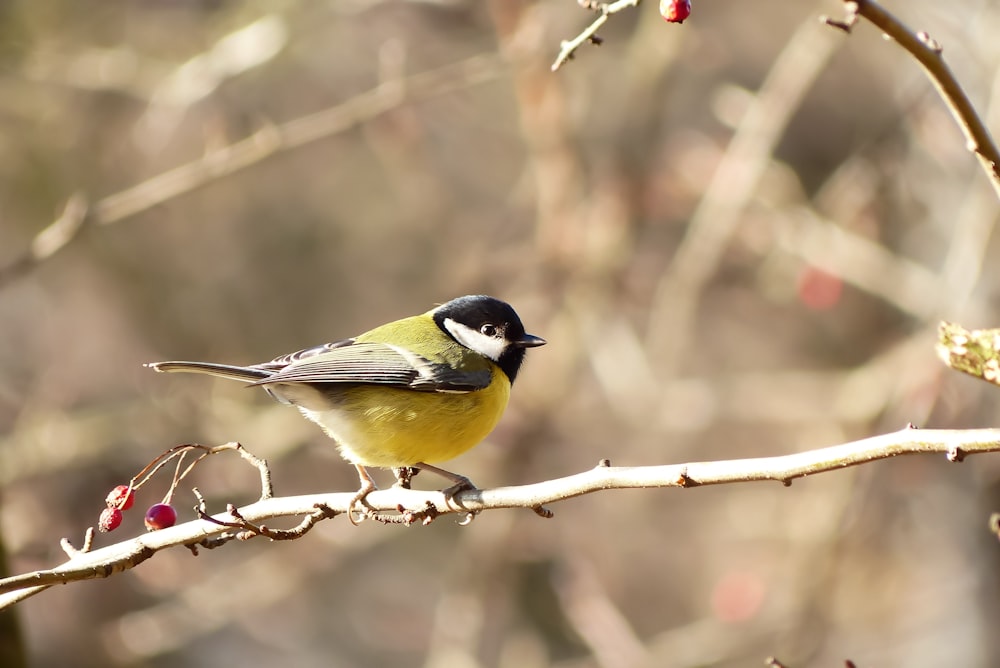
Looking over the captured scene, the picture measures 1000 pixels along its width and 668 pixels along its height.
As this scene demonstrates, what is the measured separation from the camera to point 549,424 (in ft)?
18.4

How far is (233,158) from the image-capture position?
395 centimetres

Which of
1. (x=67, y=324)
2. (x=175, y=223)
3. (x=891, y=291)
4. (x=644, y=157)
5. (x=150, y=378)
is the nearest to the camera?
(x=891, y=291)

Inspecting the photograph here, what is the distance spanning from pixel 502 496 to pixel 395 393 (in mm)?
1222

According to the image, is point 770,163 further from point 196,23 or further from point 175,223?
point 175,223

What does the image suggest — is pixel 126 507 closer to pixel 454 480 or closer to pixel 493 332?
pixel 454 480

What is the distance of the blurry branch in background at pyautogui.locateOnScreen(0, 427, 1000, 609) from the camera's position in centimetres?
169

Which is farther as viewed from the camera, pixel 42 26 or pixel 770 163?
pixel 42 26

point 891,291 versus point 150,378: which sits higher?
point 150,378

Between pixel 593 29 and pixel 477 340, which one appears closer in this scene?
pixel 593 29

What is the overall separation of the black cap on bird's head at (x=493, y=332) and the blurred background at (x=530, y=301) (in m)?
0.89

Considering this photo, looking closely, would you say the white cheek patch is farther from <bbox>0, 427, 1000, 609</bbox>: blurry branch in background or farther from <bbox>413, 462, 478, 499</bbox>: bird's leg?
<bbox>0, 427, 1000, 609</bbox>: blurry branch in background

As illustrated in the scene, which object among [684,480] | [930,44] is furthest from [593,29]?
[684,480]

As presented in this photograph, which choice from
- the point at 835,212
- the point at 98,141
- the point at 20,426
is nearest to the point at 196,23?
the point at 98,141

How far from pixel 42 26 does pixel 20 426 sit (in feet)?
7.82
